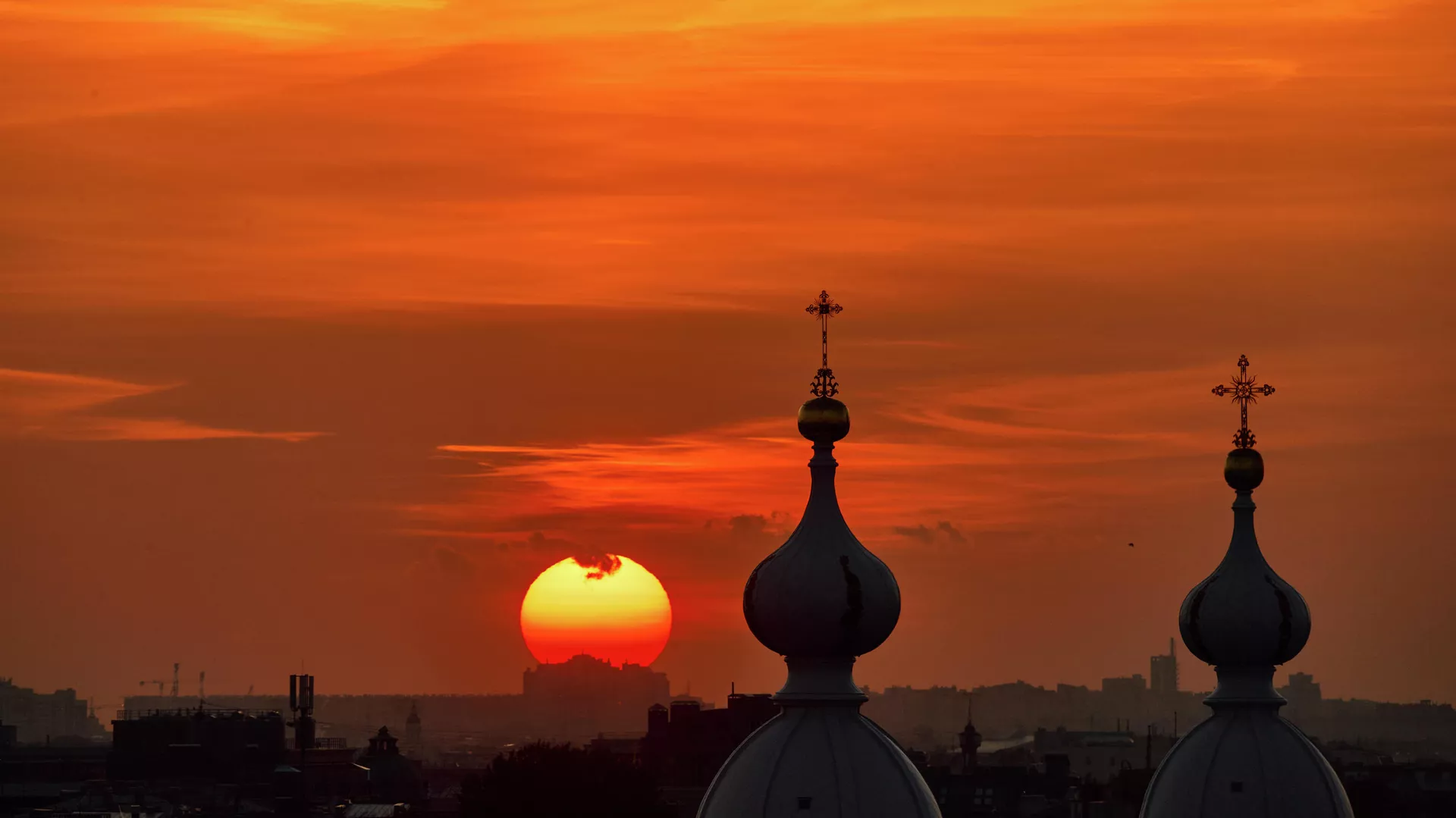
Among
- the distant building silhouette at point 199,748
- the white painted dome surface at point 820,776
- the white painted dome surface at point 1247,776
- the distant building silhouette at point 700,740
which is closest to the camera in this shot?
the white painted dome surface at point 820,776

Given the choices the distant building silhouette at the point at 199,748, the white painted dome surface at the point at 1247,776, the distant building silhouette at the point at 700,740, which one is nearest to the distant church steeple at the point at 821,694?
the white painted dome surface at the point at 1247,776

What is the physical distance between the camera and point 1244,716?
5294cm

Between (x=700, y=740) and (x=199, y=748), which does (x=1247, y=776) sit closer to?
(x=700, y=740)

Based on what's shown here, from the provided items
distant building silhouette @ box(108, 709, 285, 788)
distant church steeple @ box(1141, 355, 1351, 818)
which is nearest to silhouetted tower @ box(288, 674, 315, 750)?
distant building silhouette @ box(108, 709, 285, 788)

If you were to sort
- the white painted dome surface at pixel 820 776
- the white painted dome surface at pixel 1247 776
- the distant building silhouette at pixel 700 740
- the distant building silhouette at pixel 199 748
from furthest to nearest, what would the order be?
1. the distant building silhouette at pixel 199 748
2. the distant building silhouette at pixel 700 740
3. the white painted dome surface at pixel 1247 776
4. the white painted dome surface at pixel 820 776

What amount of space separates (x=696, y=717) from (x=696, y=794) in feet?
50.8

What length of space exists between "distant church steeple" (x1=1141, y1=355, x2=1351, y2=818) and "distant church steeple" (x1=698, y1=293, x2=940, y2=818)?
21.5 ft

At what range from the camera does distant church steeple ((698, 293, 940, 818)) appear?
46625mm

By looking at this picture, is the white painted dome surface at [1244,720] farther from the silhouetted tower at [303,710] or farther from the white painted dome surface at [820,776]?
the silhouetted tower at [303,710]

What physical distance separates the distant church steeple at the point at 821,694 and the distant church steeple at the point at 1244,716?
6562mm

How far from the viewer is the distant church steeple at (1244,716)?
5162 cm

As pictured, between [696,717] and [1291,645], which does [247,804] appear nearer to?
[696,717]

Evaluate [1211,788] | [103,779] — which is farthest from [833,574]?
[103,779]

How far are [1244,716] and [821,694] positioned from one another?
369 inches
